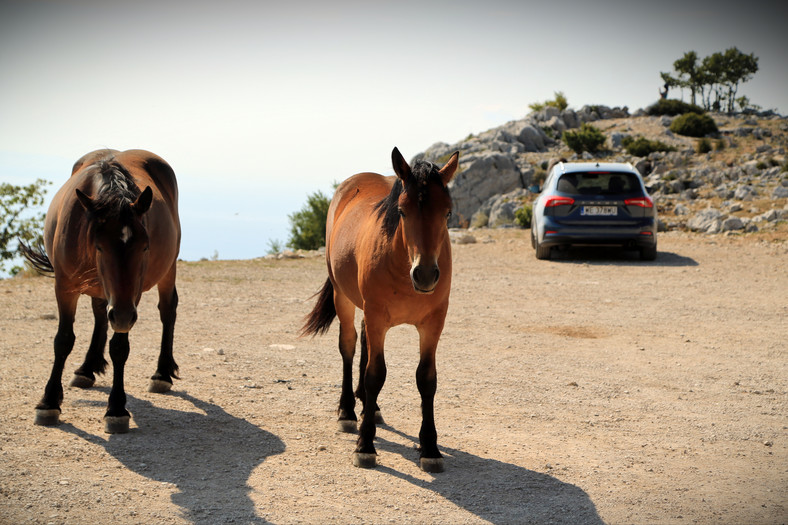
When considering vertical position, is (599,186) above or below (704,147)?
below

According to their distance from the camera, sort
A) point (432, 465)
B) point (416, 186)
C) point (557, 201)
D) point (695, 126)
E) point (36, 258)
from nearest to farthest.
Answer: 1. point (416, 186)
2. point (432, 465)
3. point (36, 258)
4. point (557, 201)
5. point (695, 126)

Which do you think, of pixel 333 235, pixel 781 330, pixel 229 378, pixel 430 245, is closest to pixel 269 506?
pixel 430 245

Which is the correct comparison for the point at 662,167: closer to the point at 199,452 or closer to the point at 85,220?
the point at 85,220

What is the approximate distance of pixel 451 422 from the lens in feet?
19.0

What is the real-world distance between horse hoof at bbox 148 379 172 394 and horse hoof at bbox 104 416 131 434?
118cm

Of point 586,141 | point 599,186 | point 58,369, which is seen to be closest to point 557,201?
point 599,186

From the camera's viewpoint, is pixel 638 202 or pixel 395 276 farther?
pixel 638 202

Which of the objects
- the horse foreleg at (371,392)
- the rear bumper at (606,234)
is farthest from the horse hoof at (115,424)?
the rear bumper at (606,234)

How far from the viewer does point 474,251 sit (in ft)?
57.8

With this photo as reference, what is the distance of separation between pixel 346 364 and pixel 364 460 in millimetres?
1114

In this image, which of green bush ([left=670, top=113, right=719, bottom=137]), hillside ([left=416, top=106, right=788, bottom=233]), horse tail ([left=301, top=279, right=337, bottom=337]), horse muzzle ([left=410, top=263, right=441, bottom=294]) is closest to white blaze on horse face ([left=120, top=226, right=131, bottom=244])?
horse muzzle ([left=410, top=263, right=441, bottom=294])

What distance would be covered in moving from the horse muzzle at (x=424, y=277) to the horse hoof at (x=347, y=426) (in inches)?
72.6

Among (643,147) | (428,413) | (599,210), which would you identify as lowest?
(428,413)

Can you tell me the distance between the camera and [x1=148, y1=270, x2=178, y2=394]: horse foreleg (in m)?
6.51
